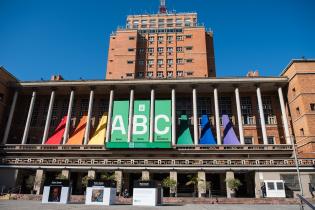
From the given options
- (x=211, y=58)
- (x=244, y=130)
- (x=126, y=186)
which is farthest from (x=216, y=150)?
(x=211, y=58)

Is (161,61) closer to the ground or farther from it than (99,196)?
farther from it

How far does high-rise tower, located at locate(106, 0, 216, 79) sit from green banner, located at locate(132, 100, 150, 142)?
1241 inches

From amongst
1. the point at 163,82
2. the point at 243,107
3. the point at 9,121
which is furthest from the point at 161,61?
the point at 9,121

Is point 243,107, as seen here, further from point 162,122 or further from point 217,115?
point 162,122

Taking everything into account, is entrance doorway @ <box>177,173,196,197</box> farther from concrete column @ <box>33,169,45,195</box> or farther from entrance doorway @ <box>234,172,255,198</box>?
concrete column @ <box>33,169,45,195</box>

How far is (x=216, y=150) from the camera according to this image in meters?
42.8

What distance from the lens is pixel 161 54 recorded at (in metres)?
83.2

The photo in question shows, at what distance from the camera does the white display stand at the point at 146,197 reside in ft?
77.0

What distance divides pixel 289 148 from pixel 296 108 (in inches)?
300

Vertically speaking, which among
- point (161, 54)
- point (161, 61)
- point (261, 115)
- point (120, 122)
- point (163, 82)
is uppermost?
point (161, 54)

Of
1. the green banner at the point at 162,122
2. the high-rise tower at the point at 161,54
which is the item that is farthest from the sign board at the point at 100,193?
the high-rise tower at the point at 161,54

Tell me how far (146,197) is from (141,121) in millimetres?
24098

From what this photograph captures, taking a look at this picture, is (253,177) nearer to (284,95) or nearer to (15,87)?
(284,95)

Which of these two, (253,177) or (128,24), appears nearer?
(253,177)
